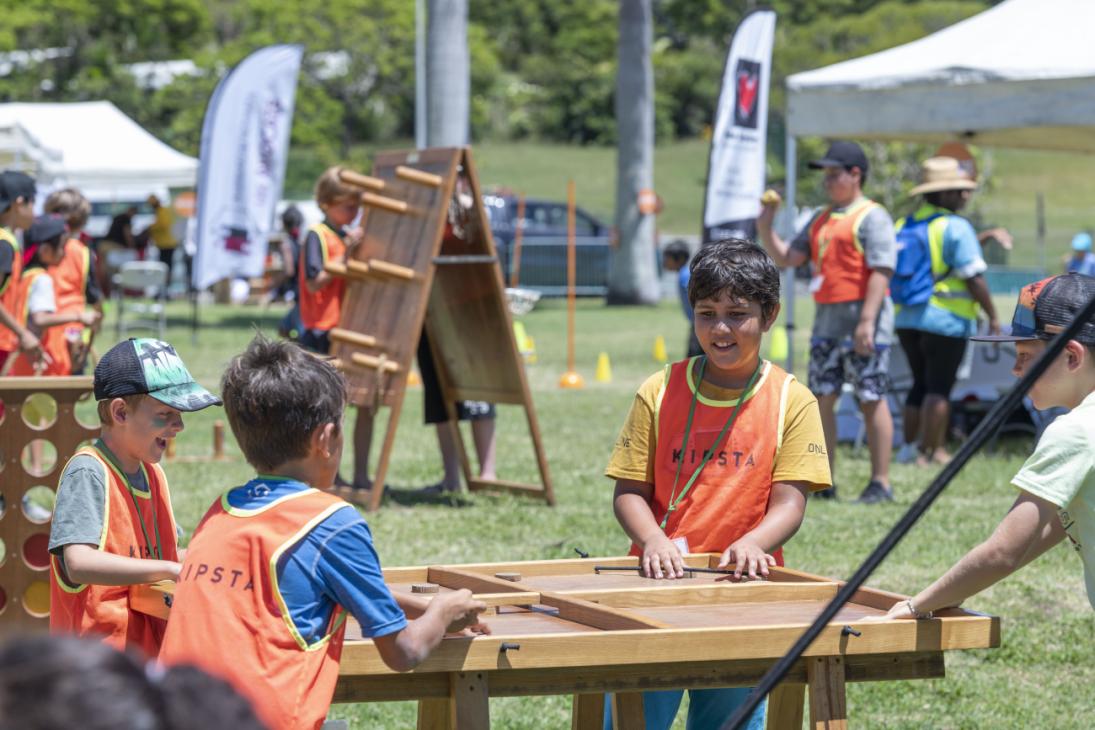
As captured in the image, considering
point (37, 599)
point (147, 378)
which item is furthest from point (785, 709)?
point (37, 599)

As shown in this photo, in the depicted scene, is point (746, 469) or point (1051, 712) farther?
point (1051, 712)

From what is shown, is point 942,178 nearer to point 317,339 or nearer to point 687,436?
point 317,339

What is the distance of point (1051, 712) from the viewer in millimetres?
5316

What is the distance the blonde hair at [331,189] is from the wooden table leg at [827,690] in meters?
6.49

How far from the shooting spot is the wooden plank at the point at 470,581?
3617 mm

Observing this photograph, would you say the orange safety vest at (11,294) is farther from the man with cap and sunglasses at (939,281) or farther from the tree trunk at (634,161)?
the tree trunk at (634,161)

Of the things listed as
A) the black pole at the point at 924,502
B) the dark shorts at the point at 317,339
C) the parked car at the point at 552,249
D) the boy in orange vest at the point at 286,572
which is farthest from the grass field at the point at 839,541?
the parked car at the point at 552,249

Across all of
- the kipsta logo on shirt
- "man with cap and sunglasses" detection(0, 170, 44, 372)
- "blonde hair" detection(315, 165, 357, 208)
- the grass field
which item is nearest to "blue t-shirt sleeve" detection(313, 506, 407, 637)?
the grass field

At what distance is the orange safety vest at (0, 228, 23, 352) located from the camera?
29.7 feet

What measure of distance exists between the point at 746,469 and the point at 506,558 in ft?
12.2

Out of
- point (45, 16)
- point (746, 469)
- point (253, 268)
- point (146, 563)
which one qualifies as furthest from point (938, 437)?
point (45, 16)

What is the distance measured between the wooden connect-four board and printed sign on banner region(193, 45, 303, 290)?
38.2 feet

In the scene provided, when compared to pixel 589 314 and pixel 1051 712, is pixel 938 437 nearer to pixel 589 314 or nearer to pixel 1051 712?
pixel 1051 712

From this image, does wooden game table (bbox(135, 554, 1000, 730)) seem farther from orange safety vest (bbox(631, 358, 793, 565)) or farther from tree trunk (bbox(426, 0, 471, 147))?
tree trunk (bbox(426, 0, 471, 147))
